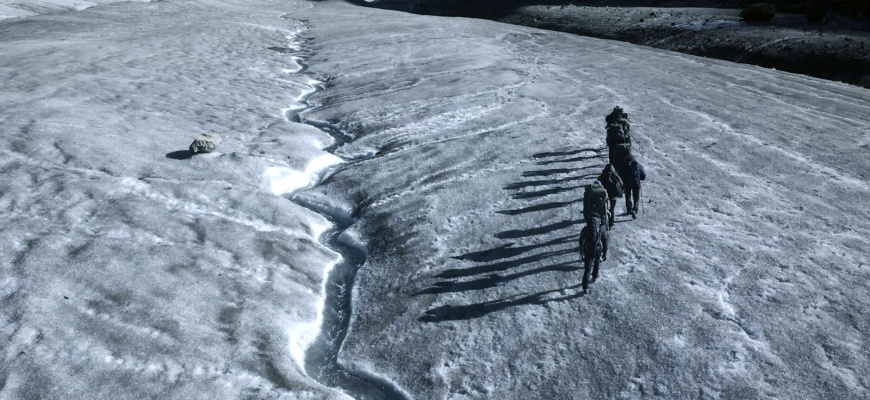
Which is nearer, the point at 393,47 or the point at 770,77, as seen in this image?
the point at 770,77

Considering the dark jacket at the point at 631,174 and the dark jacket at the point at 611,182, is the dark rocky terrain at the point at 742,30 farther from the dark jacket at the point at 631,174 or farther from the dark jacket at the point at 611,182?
the dark jacket at the point at 611,182

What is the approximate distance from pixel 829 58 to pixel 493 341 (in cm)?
2461

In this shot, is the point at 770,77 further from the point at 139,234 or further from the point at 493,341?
the point at 139,234

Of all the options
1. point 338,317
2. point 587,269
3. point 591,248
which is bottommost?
point 338,317

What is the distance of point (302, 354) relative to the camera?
292 inches

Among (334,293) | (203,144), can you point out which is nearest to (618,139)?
(334,293)

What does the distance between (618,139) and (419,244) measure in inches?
152

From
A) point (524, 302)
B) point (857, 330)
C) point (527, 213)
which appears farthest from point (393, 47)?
point (857, 330)

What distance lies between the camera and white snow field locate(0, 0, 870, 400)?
6711 mm

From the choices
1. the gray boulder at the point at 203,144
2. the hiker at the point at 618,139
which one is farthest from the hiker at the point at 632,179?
the gray boulder at the point at 203,144

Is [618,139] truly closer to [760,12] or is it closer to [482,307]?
[482,307]

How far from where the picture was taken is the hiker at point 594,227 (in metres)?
7.55

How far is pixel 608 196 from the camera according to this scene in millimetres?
8703

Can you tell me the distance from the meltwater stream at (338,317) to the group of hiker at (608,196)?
9.93ft
